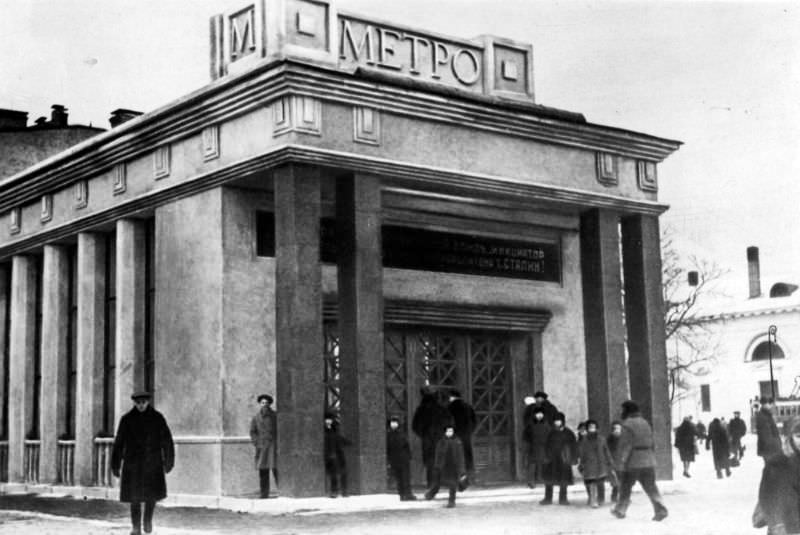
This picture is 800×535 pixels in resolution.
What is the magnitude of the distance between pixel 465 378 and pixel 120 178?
7532 millimetres

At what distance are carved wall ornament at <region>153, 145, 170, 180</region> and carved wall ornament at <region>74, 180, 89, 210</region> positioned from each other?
2.88 metres

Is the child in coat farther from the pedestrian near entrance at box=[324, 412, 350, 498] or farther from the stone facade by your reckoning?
the pedestrian near entrance at box=[324, 412, 350, 498]

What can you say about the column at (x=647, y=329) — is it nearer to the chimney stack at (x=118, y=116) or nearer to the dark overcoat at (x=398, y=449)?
the dark overcoat at (x=398, y=449)

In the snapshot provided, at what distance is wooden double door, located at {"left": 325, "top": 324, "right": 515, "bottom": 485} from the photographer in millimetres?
21031

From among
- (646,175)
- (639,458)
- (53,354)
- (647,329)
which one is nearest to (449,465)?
(639,458)

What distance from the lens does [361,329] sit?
17422 millimetres

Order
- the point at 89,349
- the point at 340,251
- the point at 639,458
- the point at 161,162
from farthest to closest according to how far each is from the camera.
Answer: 1. the point at 89,349
2. the point at 161,162
3. the point at 340,251
4. the point at 639,458

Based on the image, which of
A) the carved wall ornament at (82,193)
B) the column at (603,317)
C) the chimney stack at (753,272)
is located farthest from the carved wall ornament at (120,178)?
the chimney stack at (753,272)

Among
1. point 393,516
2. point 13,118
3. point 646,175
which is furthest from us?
point 13,118

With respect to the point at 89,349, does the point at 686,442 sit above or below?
below

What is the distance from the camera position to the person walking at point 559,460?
59.0ft

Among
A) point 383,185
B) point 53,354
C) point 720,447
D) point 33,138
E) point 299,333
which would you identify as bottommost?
point 720,447

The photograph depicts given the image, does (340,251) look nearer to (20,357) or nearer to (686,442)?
(20,357)

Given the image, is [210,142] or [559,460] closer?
[559,460]
